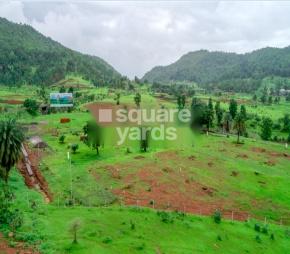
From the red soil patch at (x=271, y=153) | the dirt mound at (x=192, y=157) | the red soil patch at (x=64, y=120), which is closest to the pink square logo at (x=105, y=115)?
the red soil patch at (x=64, y=120)

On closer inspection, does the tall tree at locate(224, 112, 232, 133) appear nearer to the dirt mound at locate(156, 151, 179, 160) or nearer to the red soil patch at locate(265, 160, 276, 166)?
the red soil patch at locate(265, 160, 276, 166)

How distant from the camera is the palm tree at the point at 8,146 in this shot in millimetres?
72812

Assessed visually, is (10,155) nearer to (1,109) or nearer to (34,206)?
(34,206)

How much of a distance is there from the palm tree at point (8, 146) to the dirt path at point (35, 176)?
839 centimetres

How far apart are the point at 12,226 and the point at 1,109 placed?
5605 inches

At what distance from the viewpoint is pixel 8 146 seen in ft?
239

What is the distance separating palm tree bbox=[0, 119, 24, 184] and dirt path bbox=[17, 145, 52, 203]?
8394 millimetres

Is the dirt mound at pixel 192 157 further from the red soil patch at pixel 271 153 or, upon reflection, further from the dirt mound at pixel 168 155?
the red soil patch at pixel 271 153

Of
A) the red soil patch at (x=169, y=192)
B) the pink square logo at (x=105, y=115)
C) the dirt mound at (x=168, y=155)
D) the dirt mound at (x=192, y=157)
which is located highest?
the pink square logo at (x=105, y=115)

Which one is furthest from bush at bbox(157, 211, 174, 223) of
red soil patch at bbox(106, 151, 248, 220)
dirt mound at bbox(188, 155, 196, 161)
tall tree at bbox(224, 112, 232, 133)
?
tall tree at bbox(224, 112, 232, 133)

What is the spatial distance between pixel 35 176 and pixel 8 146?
19.8m

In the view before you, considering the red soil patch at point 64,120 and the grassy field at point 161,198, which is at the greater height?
the red soil patch at point 64,120

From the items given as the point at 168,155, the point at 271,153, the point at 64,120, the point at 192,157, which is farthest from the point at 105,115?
the point at 271,153

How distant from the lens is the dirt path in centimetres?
8007
